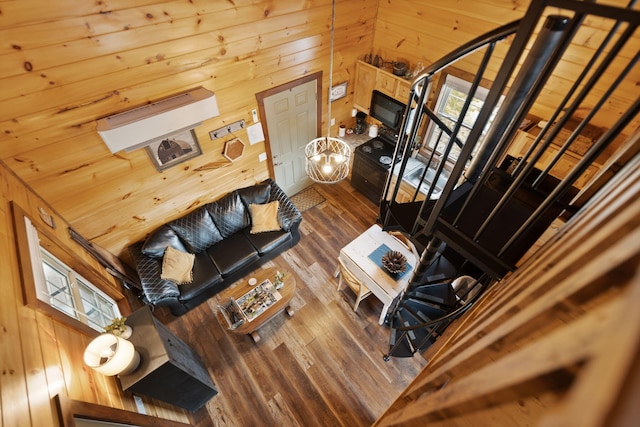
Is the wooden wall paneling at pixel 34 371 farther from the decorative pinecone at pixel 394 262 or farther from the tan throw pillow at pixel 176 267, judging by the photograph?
the decorative pinecone at pixel 394 262

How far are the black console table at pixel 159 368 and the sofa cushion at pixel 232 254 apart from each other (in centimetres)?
120

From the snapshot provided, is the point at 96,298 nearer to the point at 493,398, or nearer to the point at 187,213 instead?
the point at 187,213

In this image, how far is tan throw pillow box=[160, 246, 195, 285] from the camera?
146 inches

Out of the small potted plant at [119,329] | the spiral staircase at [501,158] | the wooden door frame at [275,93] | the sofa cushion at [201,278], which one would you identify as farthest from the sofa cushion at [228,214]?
the spiral staircase at [501,158]

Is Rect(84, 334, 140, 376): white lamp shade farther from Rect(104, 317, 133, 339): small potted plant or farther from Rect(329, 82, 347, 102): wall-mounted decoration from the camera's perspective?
Rect(329, 82, 347, 102): wall-mounted decoration

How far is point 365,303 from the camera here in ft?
13.3

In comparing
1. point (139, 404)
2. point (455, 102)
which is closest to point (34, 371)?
point (139, 404)

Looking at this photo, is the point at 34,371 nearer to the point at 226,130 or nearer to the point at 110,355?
the point at 110,355

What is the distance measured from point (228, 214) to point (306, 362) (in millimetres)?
2241

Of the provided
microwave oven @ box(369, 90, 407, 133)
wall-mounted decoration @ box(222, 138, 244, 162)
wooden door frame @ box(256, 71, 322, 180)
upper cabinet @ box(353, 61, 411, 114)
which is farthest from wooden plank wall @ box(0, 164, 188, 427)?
microwave oven @ box(369, 90, 407, 133)

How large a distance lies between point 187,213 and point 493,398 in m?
4.34

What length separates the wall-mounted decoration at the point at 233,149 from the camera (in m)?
3.97

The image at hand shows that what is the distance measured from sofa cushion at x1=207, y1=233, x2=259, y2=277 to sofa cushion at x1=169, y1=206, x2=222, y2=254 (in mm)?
140

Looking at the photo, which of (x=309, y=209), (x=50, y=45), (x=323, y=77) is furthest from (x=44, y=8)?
(x=309, y=209)
